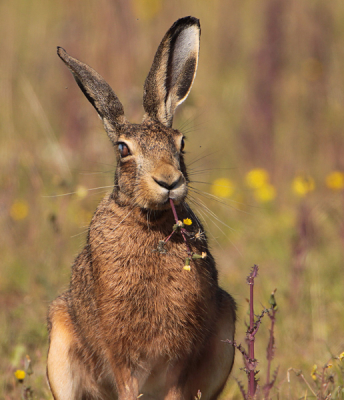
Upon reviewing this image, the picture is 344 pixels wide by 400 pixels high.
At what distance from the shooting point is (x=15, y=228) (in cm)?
631

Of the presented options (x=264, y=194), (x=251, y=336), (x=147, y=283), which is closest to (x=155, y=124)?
(x=147, y=283)

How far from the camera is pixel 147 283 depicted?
11.7 feet

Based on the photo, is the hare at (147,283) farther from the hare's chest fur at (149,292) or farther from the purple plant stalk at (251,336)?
the purple plant stalk at (251,336)

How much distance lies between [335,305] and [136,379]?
2086mm

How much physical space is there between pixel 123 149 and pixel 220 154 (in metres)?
4.27

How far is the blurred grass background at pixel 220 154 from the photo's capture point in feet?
16.9

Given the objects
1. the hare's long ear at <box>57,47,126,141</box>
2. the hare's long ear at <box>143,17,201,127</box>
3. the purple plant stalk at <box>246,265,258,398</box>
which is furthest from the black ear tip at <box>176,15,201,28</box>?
the purple plant stalk at <box>246,265,258,398</box>

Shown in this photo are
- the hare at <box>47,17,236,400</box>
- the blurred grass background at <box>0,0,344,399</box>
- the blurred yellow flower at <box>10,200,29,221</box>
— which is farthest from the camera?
→ the blurred yellow flower at <box>10,200,29,221</box>

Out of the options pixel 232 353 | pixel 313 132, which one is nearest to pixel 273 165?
pixel 313 132

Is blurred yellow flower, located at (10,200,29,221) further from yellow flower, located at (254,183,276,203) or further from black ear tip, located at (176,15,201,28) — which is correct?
black ear tip, located at (176,15,201,28)

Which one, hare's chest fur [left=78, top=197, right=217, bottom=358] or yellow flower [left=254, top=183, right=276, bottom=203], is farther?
yellow flower [left=254, top=183, right=276, bottom=203]

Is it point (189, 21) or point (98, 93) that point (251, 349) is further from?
point (189, 21)

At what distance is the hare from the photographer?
3562 millimetres

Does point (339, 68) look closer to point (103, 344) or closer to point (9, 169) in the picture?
point (9, 169)
